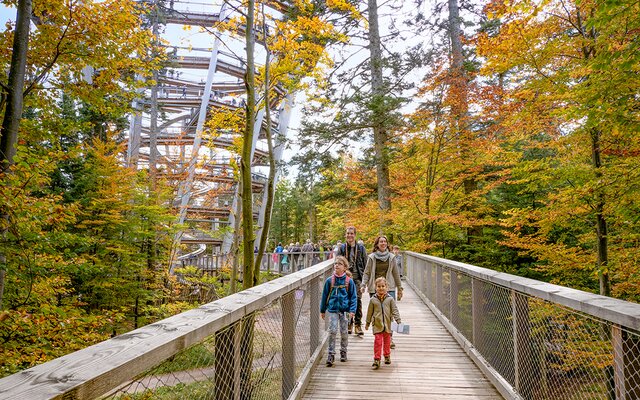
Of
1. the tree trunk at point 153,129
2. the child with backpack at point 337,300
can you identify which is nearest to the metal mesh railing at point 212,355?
the child with backpack at point 337,300

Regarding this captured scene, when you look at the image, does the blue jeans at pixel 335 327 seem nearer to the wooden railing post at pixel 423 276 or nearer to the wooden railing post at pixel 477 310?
the wooden railing post at pixel 477 310

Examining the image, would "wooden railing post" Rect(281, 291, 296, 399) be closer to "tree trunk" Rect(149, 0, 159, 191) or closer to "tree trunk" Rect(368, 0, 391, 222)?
"tree trunk" Rect(368, 0, 391, 222)

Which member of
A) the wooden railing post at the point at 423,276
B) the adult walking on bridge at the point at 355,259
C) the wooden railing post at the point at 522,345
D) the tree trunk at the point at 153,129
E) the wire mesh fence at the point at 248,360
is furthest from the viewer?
the tree trunk at the point at 153,129

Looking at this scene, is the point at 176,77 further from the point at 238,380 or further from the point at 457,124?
the point at 238,380

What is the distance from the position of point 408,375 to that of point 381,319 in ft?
2.53

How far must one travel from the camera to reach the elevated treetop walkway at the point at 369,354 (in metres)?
1.39

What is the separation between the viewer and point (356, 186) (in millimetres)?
17344

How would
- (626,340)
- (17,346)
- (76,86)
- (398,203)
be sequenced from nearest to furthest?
(626,340), (17,346), (76,86), (398,203)

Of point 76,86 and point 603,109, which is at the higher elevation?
point 76,86

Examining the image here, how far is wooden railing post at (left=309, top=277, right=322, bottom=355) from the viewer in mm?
5088

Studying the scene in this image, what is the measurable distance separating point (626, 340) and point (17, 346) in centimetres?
731

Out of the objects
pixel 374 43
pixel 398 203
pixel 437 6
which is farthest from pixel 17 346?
pixel 437 6

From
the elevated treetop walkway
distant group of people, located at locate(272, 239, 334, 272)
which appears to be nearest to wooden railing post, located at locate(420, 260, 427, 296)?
the elevated treetop walkway

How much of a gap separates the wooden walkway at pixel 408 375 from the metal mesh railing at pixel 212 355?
38cm
